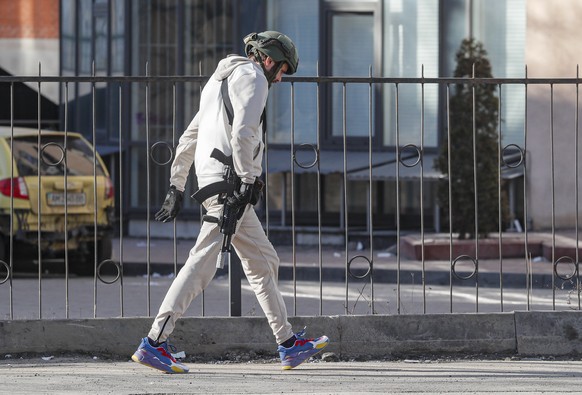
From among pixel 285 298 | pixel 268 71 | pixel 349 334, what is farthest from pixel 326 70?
pixel 268 71

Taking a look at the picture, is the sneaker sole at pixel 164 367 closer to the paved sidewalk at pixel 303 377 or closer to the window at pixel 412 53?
the paved sidewalk at pixel 303 377

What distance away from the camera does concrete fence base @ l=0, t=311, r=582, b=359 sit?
338 inches

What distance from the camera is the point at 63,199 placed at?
542 inches

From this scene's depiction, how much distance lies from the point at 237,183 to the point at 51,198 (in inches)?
256

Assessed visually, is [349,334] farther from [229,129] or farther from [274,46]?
[274,46]

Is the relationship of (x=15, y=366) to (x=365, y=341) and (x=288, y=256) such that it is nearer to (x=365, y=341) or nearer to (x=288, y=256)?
(x=365, y=341)

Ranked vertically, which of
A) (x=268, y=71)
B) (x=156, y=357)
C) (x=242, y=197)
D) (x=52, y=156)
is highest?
(x=268, y=71)

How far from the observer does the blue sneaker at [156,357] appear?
7.82m

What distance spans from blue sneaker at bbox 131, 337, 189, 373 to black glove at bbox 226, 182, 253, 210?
921 millimetres

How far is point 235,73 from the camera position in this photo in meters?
7.71

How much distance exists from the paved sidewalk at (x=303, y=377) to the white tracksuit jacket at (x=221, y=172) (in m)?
0.33

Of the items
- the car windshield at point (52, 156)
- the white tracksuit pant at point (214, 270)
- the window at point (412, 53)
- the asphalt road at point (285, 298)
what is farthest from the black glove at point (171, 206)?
the window at point (412, 53)

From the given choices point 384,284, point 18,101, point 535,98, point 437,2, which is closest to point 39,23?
point 18,101

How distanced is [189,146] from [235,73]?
1.99ft
